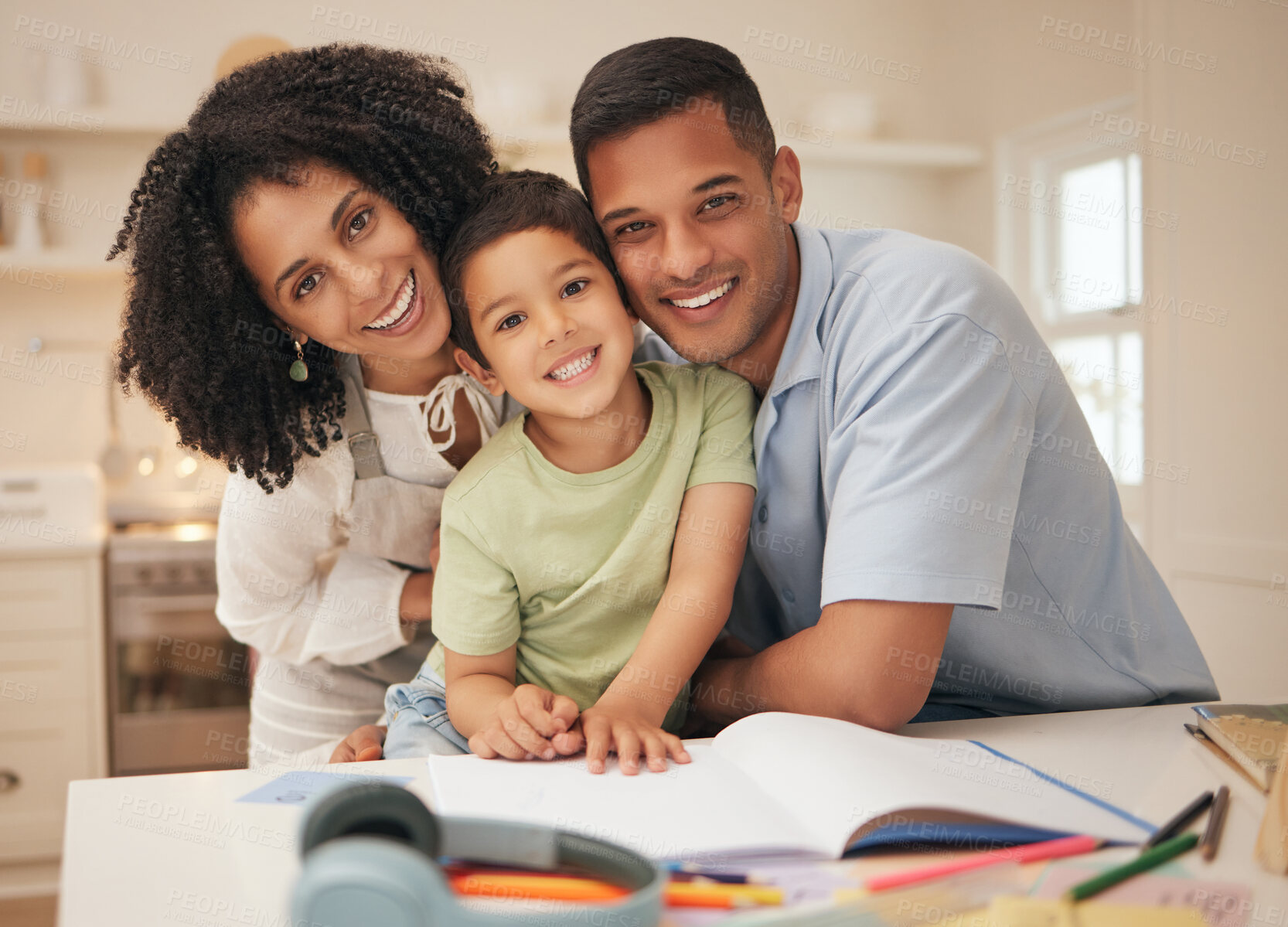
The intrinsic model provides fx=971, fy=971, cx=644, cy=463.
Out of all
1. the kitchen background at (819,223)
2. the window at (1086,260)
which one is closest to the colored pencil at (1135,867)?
the kitchen background at (819,223)

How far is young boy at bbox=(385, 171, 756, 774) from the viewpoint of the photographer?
116cm

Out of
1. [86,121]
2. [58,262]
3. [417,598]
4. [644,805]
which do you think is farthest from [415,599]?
[86,121]

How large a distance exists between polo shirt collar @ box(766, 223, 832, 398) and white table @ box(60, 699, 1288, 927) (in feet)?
1.46

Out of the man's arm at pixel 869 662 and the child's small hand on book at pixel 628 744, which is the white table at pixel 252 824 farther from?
the child's small hand on book at pixel 628 744

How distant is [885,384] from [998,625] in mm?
340

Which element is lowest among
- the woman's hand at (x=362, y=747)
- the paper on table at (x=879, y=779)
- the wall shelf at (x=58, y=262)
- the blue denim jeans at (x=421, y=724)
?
the woman's hand at (x=362, y=747)

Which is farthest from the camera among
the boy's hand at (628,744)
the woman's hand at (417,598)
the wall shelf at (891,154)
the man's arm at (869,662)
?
the wall shelf at (891,154)

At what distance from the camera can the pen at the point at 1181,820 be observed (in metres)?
0.66

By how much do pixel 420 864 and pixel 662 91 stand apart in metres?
0.98

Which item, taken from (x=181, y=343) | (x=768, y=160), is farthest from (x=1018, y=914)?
(x=181, y=343)

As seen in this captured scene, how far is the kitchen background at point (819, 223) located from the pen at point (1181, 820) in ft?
6.05

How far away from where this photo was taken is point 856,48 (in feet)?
14.4

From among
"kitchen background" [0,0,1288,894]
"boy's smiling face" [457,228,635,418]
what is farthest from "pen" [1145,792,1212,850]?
"kitchen background" [0,0,1288,894]

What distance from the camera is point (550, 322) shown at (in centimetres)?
116
